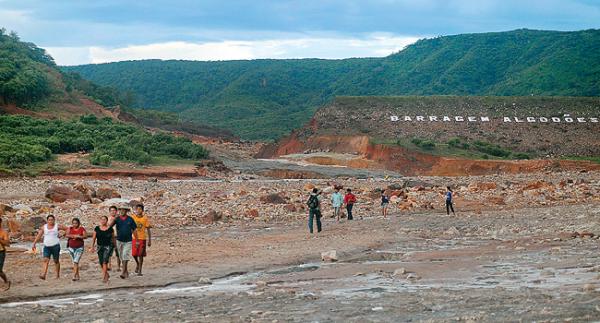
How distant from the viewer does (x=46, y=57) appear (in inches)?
4619

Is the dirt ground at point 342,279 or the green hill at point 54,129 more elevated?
the green hill at point 54,129

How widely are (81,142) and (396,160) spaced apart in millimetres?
23919

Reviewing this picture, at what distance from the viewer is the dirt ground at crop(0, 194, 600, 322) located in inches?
484

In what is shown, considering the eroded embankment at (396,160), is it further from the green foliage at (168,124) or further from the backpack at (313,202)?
the backpack at (313,202)

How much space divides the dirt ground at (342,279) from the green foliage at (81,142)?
2969cm

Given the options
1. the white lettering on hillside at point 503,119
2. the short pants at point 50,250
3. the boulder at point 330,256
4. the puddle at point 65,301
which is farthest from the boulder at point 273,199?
the white lettering on hillside at point 503,119

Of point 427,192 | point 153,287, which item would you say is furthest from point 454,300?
point 427,192

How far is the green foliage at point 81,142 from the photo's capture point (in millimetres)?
51938

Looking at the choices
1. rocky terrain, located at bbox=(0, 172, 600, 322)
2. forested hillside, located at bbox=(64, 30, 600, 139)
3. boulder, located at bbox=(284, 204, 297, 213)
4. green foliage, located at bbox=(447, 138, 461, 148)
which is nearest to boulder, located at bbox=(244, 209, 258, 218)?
rocky terrain, located at bbox=(0, 172, 600, 322)

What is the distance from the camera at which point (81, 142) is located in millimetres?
59531

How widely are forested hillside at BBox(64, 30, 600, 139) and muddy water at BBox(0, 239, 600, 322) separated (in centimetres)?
10215

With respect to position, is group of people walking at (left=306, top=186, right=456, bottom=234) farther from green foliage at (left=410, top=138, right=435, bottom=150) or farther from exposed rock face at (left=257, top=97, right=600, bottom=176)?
green foliage at (left=410, top=138, right=435, bottom=150)

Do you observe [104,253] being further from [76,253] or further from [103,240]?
[76,253]

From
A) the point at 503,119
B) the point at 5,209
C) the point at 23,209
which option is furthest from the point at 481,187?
the point at 503,119
